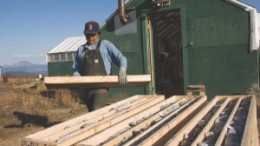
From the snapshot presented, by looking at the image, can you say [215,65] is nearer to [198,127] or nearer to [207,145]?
[198,127]

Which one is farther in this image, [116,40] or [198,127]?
[116,40]

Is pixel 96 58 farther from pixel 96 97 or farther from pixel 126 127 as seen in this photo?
pixel 126 127

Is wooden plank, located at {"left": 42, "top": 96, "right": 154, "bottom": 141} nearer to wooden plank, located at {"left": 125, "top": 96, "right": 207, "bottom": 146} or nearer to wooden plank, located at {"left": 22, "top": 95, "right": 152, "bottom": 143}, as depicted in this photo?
wooden plank, located at {"left": 22, "top": 95, "right": 152, "bottom": 143}

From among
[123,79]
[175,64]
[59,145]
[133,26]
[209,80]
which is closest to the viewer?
[59,145]

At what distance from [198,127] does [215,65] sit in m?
7.68

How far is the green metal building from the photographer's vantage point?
10.8 metres

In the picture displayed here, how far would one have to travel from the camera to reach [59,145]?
307 centimetres

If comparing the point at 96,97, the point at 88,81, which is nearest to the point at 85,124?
the point at 88,81

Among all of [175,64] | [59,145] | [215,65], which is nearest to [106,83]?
[59,145]

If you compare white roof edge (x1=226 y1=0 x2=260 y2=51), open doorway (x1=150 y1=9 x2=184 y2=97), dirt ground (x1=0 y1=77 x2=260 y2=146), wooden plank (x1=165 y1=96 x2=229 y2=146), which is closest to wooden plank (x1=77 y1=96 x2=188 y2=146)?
wooden plank (x1=165 y1=96 x2=229 y2=146)

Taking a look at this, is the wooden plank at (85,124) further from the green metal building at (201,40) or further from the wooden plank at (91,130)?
the green metal building at (201,40)

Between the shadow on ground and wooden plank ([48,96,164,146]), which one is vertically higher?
wooden plank ([48,96,164,146])

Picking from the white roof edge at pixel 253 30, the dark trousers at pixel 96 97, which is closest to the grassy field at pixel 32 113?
the dark trousers at pixel 96 97

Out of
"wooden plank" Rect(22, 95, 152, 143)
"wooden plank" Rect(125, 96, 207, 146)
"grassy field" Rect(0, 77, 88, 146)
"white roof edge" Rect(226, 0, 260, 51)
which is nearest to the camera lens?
"wooden plank" Rect(125, 96, 207, 146)
